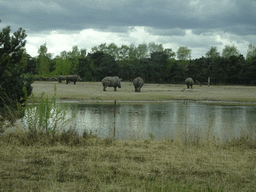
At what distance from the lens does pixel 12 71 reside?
1120 cm

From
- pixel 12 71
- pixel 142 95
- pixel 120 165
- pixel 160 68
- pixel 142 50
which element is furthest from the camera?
pixel 142 50

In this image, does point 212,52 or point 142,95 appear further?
point 212,52

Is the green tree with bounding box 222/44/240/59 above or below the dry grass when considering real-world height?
above

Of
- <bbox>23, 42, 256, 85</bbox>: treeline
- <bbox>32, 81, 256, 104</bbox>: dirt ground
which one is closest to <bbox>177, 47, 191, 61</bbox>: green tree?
<bbox>23, 42, 256, 85</bbox>: treeline

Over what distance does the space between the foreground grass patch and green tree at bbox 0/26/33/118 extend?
2.52m

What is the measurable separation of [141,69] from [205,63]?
18.6 meters

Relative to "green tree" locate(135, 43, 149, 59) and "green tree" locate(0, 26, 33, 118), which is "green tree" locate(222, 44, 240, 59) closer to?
"green tree" locate(135, 43, 149, 59)

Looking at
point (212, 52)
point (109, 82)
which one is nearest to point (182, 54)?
point (212, 52)

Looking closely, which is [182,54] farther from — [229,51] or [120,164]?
[120,164]

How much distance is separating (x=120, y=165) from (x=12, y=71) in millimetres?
6853

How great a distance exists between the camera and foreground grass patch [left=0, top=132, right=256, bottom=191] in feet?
17.1

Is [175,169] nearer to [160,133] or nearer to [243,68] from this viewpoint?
[160,133]

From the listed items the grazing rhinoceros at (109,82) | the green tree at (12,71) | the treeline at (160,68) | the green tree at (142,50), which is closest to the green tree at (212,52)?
the treeline at (160,68)

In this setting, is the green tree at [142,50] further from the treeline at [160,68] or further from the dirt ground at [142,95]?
the dirt ground at [142,95]
